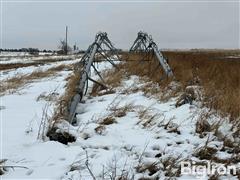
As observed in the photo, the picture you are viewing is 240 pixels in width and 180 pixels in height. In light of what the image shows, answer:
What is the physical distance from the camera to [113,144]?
12.7 ft

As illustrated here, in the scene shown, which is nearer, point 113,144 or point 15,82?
point 113,144

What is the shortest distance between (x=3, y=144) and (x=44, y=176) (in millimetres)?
1042

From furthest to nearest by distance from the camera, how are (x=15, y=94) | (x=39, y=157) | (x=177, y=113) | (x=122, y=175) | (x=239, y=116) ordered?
(x=15, y=94)
(x=177, y=113)
(x=239, y=116)
(x=39, y=157)
(x=122, y=175)

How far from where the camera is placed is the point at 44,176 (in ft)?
9.99

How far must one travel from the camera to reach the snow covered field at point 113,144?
3149mm

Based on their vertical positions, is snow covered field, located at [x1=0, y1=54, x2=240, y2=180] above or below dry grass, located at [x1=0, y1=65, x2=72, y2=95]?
below

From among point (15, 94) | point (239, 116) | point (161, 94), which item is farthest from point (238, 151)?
point (15, 94)

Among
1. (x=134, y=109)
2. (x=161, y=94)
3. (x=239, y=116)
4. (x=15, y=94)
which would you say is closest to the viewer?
(x=239, y=116)

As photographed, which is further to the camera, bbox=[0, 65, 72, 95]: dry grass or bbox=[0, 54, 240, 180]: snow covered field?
bbox=[0, 65, 72, 95]: dry grass

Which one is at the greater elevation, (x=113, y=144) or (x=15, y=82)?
(x=15, y=82)

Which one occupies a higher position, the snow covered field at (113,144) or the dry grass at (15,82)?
the dry grass at (15,82)

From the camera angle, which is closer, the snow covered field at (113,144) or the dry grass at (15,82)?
the snow covered field at (113,144)

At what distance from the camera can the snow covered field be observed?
3.15 meters

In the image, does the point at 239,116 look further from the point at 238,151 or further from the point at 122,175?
the point at 122,175
